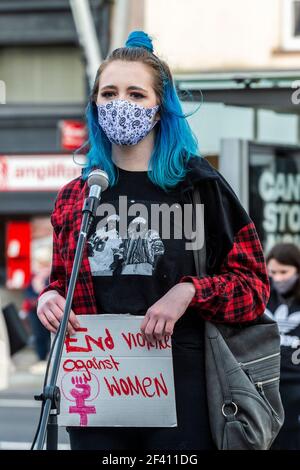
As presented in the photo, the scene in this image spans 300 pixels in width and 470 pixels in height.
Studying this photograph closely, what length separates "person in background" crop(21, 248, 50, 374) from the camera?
17375mm

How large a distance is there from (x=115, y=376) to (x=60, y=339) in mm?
360

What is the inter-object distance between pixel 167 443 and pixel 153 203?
67 centimetres

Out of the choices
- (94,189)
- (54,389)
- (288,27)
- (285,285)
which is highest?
(288,27)

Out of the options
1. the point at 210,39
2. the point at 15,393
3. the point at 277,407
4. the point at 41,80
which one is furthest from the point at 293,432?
the point at 41,80

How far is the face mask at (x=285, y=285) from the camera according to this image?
7.64 m

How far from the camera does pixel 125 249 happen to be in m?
3.45

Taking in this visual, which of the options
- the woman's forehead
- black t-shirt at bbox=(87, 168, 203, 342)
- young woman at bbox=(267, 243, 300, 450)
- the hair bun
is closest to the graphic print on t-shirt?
black t-shirt at bbox=(87, 168, 203, 342)

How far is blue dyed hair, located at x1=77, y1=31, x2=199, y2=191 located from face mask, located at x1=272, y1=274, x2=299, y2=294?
159 inches

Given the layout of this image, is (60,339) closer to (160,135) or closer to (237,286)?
(237,286)

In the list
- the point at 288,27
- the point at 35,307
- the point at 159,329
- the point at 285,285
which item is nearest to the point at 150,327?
the point at 159,329

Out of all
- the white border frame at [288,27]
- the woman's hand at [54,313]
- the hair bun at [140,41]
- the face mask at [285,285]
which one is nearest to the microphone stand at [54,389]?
the woman's hand at [54,313]

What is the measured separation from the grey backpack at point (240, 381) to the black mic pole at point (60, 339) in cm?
35
